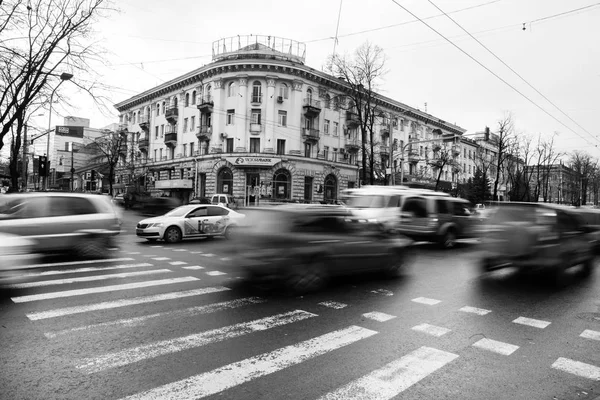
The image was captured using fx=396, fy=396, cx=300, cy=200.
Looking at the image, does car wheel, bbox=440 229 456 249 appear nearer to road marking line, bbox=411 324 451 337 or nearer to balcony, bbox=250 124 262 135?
road marking line, bbox=411 324 451 337

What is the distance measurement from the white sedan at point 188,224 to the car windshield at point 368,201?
4.22 meters

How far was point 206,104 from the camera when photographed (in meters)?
43.7

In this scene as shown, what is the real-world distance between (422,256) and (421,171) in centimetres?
5263

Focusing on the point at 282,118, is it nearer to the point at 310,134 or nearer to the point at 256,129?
the point at 256,129

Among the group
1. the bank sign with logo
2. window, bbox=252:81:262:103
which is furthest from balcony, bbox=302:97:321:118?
the bank sign with logo

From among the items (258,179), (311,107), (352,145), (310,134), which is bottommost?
(258,179)

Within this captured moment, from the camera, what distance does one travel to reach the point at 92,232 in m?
9.79

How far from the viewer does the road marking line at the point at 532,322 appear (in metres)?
5.27

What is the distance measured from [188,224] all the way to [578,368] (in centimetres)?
1284

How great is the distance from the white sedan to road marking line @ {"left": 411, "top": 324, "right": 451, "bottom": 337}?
32.3 ft

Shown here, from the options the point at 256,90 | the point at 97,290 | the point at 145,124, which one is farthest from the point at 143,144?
the point at 97,290

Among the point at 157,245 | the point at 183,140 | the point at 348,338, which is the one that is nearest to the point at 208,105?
the point at 183,140

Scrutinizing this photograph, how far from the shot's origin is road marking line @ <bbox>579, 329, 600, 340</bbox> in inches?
191

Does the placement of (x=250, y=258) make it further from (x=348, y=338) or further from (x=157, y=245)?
(x=157, y=245)
